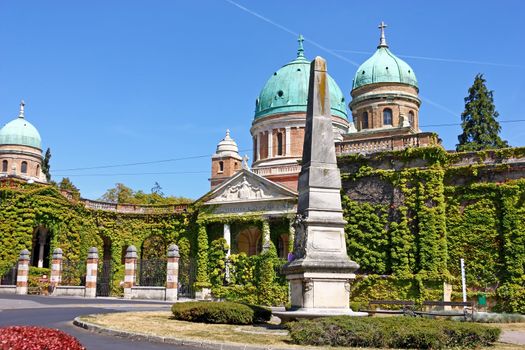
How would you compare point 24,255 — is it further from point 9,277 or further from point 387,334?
point 387,334

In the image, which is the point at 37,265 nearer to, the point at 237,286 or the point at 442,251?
the point at 237,286

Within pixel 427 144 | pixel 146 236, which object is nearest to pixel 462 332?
pixel 427 144

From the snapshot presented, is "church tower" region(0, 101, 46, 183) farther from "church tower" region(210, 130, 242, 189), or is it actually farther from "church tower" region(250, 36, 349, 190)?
"church tower" region(250, 36, 349, 190)

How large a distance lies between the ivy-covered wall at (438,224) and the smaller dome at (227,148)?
2374 centimetres

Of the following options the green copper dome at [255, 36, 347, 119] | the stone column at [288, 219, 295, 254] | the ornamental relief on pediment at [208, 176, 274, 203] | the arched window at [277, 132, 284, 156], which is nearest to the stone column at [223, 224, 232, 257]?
the ornamental relief on pediment at [208, 176, 274, 203]

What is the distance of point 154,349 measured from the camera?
11984mm

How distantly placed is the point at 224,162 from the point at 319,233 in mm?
43066

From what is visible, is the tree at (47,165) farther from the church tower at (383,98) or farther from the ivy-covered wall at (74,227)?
the church tower at (383,98)

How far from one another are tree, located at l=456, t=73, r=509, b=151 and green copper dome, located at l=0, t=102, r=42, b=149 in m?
41.4

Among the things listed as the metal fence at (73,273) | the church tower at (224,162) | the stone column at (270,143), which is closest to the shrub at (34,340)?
the metal fence at (73,273)

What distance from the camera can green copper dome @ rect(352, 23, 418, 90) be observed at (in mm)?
45250

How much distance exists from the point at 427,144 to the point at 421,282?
828 centimetres

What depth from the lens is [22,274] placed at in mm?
38781

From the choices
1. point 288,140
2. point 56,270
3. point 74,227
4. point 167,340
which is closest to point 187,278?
point 56,270
